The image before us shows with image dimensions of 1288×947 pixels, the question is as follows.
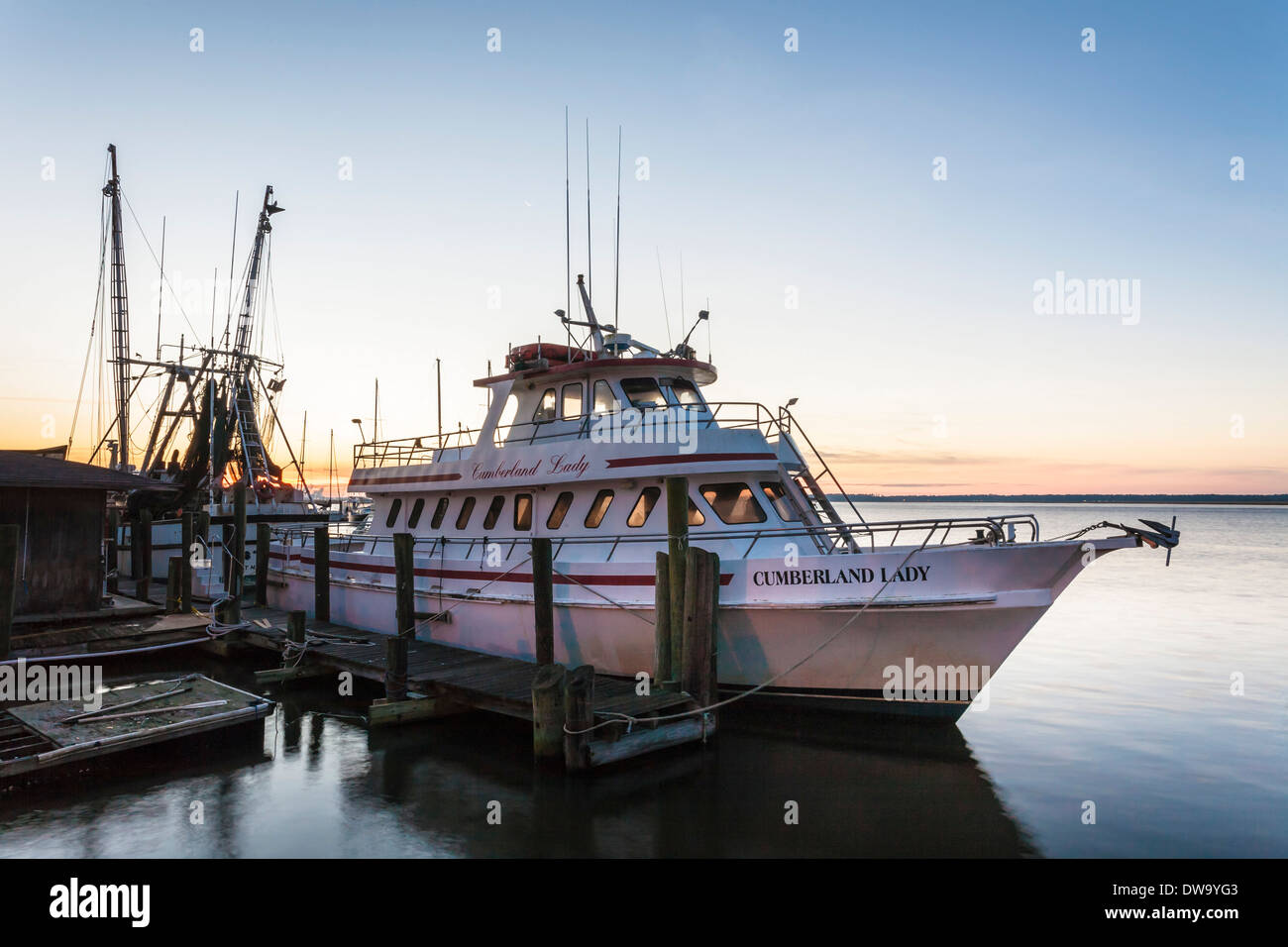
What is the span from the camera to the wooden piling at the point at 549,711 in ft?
33.0

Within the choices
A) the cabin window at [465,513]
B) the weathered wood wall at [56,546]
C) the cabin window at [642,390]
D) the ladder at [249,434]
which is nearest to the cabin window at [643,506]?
the cabin window at [642,390]

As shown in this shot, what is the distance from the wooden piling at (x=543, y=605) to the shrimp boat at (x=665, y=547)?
60 centimetres

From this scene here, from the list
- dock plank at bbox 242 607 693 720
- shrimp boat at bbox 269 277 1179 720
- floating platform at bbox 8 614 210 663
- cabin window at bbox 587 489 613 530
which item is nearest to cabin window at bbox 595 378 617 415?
shrimp boat at bbox 269 277 1179 720

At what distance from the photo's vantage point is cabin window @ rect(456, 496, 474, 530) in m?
16.2

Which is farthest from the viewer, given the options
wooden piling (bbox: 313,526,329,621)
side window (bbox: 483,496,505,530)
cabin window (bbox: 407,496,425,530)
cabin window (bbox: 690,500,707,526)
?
wooden piling (bbox: 313,526,329,621)

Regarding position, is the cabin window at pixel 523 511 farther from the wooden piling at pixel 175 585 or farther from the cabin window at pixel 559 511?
the wooden piling at pixel 175 585

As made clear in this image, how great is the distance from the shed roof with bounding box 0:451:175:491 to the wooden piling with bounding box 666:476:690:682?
933 centimetres

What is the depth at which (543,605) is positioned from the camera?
12.7m

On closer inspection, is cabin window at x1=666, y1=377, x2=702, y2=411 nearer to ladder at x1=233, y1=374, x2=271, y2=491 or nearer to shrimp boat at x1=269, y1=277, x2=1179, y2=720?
shrimp boat at x1=269, y1=277, x2=1179, y2=720

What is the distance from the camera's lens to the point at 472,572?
586 inches

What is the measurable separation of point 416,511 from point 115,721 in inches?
309
